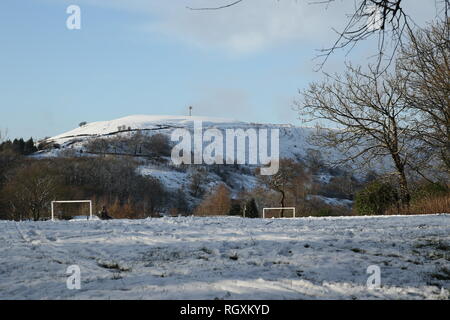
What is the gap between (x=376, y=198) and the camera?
1772 centimetres

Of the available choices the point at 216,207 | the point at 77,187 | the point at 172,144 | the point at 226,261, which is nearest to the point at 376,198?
the point at 226,261

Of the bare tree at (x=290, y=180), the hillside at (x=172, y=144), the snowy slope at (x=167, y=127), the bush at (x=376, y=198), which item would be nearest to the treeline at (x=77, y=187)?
the hillside at (x=172, y=144)

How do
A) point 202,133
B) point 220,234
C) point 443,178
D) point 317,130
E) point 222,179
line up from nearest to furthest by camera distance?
point 220,234 < point 443,178 < point 317,130 < point 222,179 < point 202,133

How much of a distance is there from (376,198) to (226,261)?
13932mm

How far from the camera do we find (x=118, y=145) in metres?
117

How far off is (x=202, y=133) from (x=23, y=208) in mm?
107683

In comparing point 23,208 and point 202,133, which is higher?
point 202,133

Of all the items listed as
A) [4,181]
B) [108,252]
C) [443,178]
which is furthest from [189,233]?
[4,181]

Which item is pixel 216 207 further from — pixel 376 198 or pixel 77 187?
pixel 376 198

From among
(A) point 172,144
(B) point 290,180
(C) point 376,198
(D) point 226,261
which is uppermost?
(A) point 172,144

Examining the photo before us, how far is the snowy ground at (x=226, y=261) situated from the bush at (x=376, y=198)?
9.25 m

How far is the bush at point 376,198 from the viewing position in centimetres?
1764

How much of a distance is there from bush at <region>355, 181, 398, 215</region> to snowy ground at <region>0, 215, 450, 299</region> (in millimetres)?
9253
